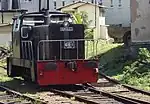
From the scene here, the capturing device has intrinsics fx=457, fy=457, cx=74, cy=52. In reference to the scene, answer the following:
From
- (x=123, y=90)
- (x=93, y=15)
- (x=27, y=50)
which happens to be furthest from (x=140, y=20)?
(x=93, y=15)

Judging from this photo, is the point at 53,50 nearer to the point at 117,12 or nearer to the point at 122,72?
the point at 122,72

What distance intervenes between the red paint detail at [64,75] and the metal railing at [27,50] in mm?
1065

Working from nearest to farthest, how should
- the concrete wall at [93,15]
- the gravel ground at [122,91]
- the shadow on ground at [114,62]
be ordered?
the gravel ground at [122,91]
the shadow on ground at [114,62]
the concrete wall at [93,15]

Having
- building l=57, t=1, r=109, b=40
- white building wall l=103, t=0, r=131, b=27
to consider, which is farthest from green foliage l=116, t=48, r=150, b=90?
white building wall l=103, t=0, r=131, b=27

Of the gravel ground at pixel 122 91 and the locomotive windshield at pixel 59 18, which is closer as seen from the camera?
the gravel ground at pixel 122 91

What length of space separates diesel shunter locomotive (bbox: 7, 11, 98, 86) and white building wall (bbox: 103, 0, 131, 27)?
148ft

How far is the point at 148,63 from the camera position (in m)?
19.4

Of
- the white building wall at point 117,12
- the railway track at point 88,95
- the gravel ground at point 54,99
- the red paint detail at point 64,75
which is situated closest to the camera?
the railway track at point 88,95

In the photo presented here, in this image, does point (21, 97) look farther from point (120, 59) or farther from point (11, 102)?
Answer: point (120, 59)

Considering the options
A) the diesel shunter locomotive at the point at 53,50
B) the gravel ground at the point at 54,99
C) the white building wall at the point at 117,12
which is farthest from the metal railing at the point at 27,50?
the white building wall at the point at 117,12

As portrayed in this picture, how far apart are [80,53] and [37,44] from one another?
1.53 m

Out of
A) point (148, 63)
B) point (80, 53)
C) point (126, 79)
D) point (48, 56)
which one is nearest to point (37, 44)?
point (48, 56)

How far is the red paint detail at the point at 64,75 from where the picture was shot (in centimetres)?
1459

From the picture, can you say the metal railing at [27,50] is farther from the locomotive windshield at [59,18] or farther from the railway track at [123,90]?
the railway track at [123,90]
